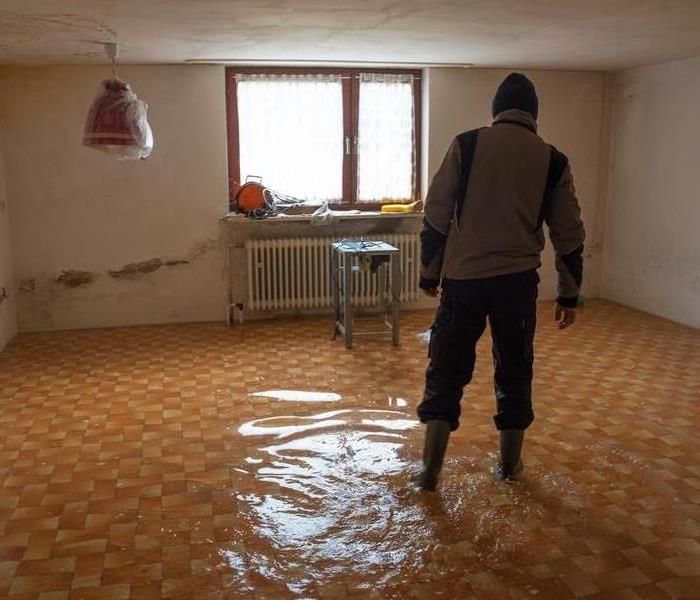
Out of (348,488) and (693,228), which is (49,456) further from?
(693,228)

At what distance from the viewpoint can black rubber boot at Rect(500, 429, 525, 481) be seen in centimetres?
262

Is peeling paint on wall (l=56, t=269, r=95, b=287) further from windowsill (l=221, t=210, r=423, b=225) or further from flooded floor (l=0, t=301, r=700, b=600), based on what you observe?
windowsill (l=221, t=210, r=423, b=225)

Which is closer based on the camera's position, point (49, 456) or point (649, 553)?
point (649, 553)

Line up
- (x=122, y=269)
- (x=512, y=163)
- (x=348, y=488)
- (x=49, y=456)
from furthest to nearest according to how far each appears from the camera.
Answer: (x=122, y=269) → (x=49, y=456) → (x=348, y=488) → (x=512, y=163)

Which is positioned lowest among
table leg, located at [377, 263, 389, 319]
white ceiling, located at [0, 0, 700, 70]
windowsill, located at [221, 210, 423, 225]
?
table leg, located at [377, 263, 389, 319]

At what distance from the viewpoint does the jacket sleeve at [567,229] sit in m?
2.41

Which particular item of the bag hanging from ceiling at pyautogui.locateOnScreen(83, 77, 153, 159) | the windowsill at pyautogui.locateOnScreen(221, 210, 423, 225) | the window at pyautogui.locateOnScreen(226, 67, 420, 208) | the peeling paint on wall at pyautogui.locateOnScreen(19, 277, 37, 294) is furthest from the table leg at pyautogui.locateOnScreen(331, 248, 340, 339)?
the peeling paint on wall at pyautogui.locateOnScreen(19, 277, 37, 294)

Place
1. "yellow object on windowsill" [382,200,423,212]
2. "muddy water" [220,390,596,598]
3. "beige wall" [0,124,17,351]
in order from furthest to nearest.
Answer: "yellow object on windowsill" [382,200,423,212], "beige wall" [0,124,17,351], "muddy water" [220,390,596,598]

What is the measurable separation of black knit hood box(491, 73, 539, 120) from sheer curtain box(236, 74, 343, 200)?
333 centimetres

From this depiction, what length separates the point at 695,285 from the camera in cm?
525

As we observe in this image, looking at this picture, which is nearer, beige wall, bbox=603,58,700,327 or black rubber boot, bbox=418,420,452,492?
black rubber boot, bbox=418,420,452,492

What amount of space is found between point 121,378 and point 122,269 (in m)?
1.53

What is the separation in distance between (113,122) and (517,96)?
95.6 inches

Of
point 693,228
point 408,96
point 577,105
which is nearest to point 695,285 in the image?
point 693,228
